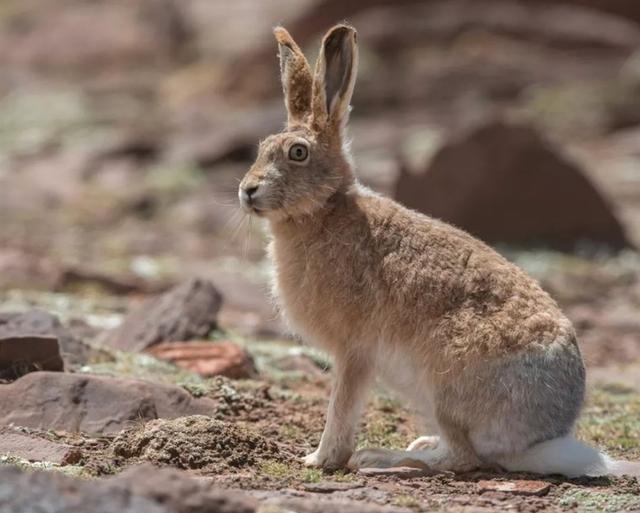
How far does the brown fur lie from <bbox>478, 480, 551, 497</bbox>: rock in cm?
28

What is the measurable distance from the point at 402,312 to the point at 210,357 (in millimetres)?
2747

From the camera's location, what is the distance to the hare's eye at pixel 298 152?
25.2 ft

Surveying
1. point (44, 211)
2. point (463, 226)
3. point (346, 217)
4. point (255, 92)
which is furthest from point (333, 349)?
point (255, 92)

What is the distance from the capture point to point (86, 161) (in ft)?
69.7

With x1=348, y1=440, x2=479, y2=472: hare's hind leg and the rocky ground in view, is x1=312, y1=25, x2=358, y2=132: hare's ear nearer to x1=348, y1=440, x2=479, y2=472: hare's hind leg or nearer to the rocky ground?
the rocky ground

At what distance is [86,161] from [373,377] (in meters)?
14.4

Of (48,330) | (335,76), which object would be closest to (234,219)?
(48,330)

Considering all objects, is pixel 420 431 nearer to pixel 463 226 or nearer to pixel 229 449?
pixel 229 449

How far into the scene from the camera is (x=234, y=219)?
16.7m

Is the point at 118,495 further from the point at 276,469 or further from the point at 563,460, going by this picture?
the point at 563,460

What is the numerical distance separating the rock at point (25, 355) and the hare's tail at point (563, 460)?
3.13 meters

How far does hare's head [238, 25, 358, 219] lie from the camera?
24.9ft

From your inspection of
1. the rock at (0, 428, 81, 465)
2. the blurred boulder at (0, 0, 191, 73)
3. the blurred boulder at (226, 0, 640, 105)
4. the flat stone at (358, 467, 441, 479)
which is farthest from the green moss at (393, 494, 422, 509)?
the blurred boulder at (0, 0, 191, 73)

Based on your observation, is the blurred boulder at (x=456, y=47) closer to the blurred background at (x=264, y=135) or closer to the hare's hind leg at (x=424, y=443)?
the blurred background at (x=264, y=135)
